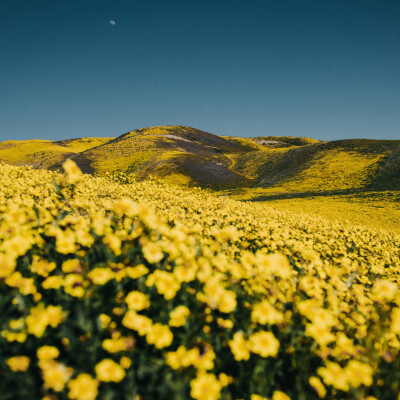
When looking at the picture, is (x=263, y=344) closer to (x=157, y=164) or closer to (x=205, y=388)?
(x=205, y=388)

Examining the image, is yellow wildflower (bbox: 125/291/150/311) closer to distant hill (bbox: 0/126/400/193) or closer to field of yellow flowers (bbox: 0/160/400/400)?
field of yellow flowers (bbox: 0/160/400/400)

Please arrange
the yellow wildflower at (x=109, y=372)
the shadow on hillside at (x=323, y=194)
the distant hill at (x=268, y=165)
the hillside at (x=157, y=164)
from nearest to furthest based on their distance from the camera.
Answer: the yellow wildflower at (x=109, y=372), the shadow on hillside at (x=323, y=194), the distant hill at (x=268, y=165), the hillside at (x=157, y=164)

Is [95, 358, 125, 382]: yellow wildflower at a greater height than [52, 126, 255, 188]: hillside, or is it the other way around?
[52, 126, 255, 188]: hillside

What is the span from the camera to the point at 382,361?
2.28 meters

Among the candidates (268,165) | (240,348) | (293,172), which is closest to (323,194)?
(293,172)

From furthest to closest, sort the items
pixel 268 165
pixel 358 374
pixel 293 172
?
pixel 268 165
pixel 293 172
pixel 358 374

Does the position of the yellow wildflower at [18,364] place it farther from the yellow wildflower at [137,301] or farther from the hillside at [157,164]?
the hillside at [157,164]

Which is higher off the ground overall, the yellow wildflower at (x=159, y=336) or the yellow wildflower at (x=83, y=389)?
the yellow wildflower at (x=159, y=336)

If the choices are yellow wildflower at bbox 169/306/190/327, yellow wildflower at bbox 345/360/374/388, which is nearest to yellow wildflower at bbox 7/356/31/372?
yellow wildflower at bbox 169/306/190/327

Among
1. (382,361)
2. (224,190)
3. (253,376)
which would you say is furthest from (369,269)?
(224,190)

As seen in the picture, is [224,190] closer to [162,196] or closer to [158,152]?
[158,152]

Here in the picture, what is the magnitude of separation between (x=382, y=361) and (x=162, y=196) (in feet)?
29.6

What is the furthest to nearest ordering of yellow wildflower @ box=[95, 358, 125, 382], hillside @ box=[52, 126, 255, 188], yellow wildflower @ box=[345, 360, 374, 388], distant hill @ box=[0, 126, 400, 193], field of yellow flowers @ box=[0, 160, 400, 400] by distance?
1. hillside @ box=[52, 126, 255, 188]
2. distant hill @ box=[0, 126, 400, 193]
3. yellow wildflower @ box=[345, 360, 374, 388]
4. field of yellow flowers @ box=[0, 160, 400, 400]
5. yellow wildflower @ box=[95, 358, 125, 382]

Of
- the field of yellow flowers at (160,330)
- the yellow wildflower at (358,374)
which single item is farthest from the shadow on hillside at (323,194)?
the yellow wildflower at (358,374)
